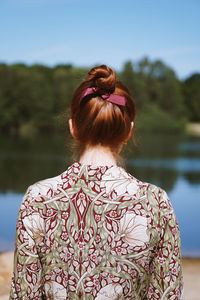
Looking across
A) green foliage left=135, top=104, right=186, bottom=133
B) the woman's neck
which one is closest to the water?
the woman's neck

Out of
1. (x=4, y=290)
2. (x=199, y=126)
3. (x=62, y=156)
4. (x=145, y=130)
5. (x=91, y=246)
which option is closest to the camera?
(x=91, y=246)

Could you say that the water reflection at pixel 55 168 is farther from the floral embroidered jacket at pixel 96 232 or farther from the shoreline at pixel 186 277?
the floral embroidered jacket at pixel 96 232

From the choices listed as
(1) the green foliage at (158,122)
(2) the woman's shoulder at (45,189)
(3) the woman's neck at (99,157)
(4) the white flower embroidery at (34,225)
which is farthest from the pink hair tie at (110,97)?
(1) the green foliage at (158,122)

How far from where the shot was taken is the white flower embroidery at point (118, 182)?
1110 millimetres

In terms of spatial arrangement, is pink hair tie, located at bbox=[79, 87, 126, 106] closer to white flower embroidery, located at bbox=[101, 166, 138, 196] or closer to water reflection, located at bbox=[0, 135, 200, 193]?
white flower embroidery, located at bbox=[101, 166, 138, 196]

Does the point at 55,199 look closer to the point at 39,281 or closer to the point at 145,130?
the point at 39,281

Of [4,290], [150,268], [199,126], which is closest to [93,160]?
[150,268]

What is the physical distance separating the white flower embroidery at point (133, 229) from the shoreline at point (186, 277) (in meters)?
2.45

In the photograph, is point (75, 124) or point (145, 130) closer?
point (75, 124)

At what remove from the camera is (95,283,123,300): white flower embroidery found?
1.12 metres

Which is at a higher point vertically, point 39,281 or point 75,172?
point 75,172

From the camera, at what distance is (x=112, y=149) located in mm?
1152

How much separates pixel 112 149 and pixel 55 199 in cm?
20

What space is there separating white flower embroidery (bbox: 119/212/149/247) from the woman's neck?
0.15 metres
